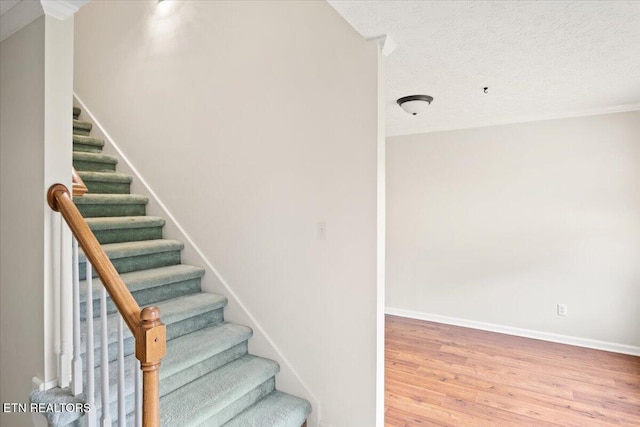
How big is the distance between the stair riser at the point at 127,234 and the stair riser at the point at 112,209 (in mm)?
248

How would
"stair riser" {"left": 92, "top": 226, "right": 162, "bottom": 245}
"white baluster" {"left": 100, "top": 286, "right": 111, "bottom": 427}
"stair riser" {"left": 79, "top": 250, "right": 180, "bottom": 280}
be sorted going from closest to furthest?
"white baluster" {"left": 100, "top": 286, "right": 111, "bottom": 427} → "stair riser" {"left": 79, "top": 250, "right": 180, "bottom": 280} → "stair riser" {"left": 92, "top": 226, "right": 162, "bottom": 245}

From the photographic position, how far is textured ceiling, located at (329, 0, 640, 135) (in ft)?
5.50

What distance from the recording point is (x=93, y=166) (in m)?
3.25

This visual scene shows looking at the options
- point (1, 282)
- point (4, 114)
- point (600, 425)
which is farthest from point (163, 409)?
point (600, 425)

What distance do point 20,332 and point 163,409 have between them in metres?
0.81

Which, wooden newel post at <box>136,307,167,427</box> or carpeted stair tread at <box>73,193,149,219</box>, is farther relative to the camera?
carpeted stair tread at <box>73,193,149,219</box>

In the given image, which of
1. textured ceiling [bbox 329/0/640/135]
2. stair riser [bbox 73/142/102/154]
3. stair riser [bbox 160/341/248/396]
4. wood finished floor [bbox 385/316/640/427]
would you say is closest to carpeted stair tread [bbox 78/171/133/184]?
stair riser [bbox 73/142/102/154]

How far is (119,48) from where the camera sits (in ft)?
11.1

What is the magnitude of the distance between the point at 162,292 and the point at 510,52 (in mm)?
2711

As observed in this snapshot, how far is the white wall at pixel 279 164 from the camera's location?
2094 millimetres

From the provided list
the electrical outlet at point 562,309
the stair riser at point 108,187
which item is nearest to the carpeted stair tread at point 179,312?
the stair riser at point 108,187

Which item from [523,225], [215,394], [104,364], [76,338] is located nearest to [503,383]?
[523,225]

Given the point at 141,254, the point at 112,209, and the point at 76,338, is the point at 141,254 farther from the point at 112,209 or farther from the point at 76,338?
the point at 76,338

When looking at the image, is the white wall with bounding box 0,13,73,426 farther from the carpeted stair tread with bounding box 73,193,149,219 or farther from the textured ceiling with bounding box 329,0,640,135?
the textured ceiling with bounding box 329,0,640,135
